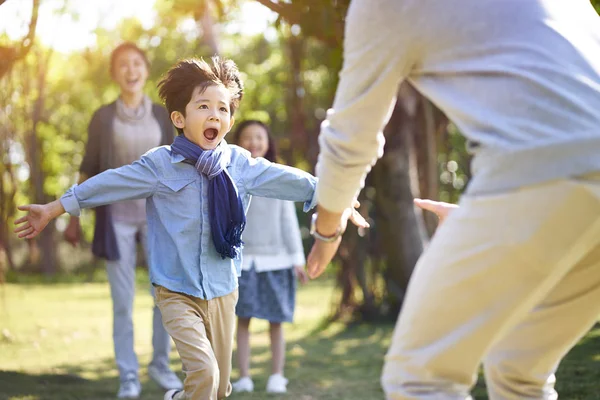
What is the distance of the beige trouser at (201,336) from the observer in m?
3.78

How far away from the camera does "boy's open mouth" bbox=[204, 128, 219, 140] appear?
4.06m

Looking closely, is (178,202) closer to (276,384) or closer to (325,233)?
(325,233)

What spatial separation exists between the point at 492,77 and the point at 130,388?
4.24 meters

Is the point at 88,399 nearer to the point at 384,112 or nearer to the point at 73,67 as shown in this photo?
the point at 384,112

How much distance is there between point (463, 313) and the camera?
6.88ft

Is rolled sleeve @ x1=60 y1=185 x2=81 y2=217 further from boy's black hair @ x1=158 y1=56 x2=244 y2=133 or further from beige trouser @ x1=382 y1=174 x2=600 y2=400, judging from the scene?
beige trouser @ x1=382 y1=174 x2=600 y2=400

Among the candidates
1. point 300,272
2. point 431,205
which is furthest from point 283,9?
point 431,205

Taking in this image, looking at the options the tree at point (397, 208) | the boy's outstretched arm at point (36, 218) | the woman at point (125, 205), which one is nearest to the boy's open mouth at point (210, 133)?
the boy's outstretched arm at point (36, 218)

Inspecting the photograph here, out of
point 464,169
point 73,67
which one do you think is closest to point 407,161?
point 464,169

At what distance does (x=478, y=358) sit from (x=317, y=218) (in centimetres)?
60

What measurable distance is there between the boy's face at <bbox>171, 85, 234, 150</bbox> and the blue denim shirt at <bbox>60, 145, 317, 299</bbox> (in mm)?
132

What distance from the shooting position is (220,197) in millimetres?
3975

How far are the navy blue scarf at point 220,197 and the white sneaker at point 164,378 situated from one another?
223cm

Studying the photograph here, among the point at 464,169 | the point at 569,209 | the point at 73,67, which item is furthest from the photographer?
the point at 73,67
